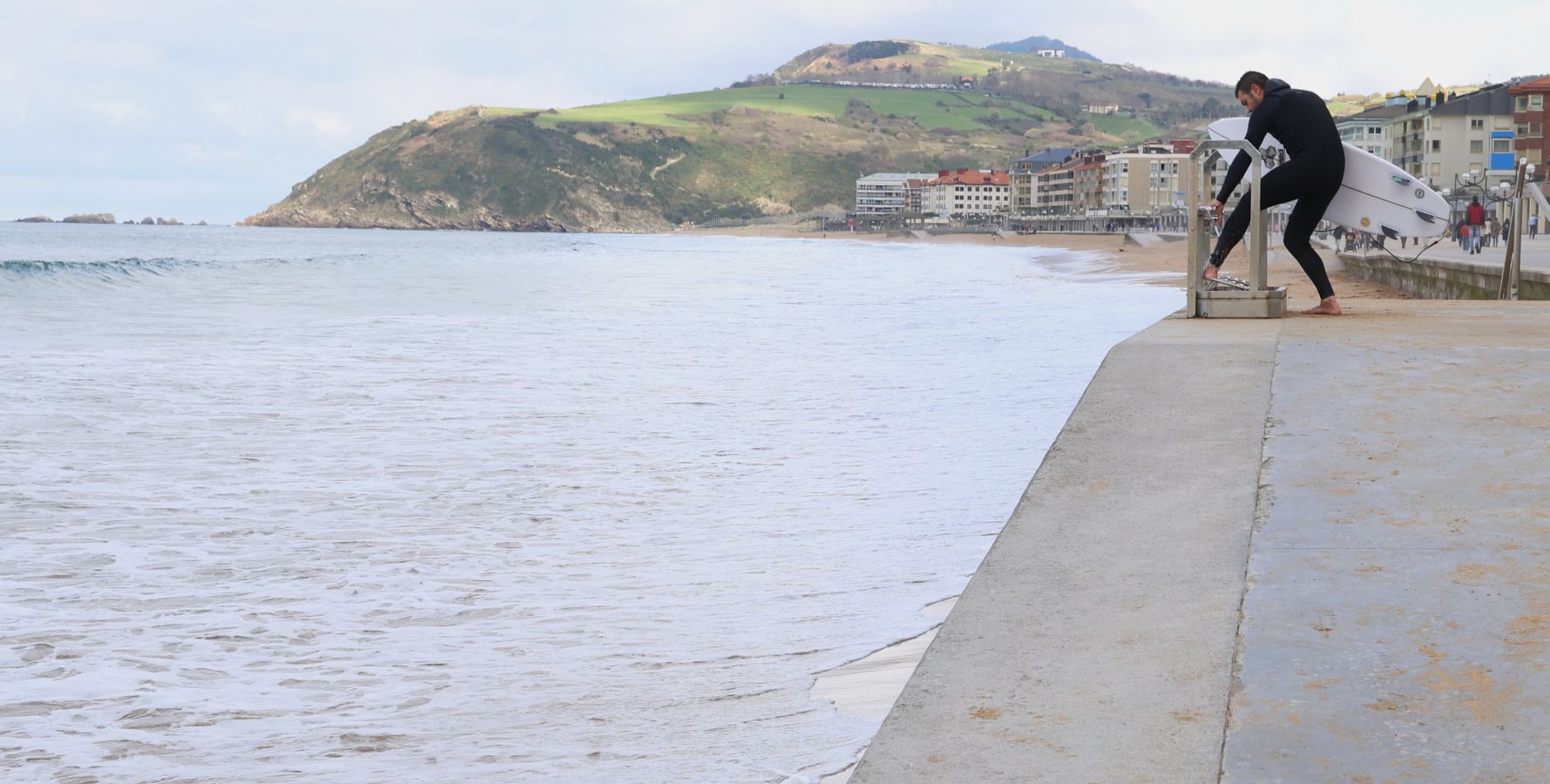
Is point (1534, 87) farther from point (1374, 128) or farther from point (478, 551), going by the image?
point (478, 551)

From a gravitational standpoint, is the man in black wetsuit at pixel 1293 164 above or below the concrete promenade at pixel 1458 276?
above

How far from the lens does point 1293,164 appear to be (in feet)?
28.5

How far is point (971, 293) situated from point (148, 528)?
26.4m

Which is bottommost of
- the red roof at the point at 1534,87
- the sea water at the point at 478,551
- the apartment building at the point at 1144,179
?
the sea water at the point at 478,551

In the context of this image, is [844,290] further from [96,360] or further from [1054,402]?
[1054,402]

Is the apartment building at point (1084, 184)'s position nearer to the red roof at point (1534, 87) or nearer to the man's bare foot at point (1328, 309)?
the red roof at point (1534, 87)

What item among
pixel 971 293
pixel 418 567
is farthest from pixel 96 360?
pixel 971 293

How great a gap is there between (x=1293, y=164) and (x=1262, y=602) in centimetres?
617

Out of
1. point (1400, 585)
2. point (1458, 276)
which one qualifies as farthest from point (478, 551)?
point (1458, 276)

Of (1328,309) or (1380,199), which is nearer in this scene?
(1328,309)

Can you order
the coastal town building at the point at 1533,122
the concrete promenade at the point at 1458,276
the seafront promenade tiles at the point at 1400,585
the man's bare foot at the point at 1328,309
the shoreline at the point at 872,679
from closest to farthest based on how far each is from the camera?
the seafront promenade tiles at the point at 1400,585
the shoreline at the point at 872,679
the man's bare foot at the point at 1328,309
the concrete promenade at the point at 1458,276
the coastal town building at the point at 1533,122

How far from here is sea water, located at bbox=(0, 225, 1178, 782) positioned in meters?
3.54

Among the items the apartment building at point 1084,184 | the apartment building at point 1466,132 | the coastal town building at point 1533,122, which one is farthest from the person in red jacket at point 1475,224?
the apartment building at point 1084,184

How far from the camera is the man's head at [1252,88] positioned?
8805 mm
